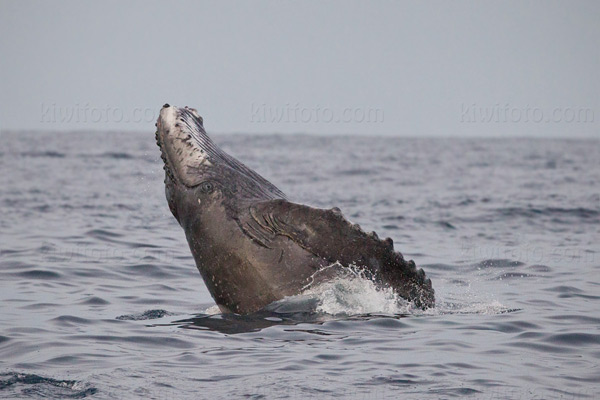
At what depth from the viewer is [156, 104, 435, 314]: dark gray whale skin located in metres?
8.98

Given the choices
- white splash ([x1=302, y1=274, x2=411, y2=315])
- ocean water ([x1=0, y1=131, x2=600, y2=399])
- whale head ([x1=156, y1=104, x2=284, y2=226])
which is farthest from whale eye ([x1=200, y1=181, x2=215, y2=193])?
white splash ([x1=302, y1=274, x2=411, y2=315])

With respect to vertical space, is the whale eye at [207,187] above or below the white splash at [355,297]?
above

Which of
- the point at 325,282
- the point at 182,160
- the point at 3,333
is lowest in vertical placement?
the point at 3,333

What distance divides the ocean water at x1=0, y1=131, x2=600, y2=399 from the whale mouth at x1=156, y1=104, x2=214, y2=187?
1.45m

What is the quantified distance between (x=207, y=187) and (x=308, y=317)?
5.21 feet

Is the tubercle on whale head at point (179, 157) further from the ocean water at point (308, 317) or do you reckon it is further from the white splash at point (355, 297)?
the white splash at point (355, 297)

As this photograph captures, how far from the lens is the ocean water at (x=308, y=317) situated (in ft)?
23.9

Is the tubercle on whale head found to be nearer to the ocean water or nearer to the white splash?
the ocean water

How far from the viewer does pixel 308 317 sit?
9367 millimetres

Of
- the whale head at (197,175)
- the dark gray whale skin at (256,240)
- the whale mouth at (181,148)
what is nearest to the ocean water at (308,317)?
the dark gray whale skin at (256,240)

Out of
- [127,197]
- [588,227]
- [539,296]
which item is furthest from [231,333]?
[127,197]

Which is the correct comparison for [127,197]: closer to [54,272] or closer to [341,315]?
[54,272]

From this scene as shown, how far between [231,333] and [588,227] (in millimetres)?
14108

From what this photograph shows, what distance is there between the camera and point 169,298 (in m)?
11.7
